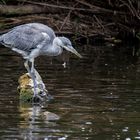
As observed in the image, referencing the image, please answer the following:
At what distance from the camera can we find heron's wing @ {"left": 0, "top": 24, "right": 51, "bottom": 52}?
1370 cm

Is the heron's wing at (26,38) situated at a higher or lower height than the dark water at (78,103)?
higher

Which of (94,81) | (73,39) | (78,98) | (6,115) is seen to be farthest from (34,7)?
(6,115)

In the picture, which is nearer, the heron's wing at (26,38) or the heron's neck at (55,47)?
the heron's wing at (26,38)

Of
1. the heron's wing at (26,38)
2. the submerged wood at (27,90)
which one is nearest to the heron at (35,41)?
the heron's wing at (26,38)

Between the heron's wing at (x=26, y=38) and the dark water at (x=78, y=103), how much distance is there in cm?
84

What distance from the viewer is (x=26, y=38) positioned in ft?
45.3

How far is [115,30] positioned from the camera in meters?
25.3

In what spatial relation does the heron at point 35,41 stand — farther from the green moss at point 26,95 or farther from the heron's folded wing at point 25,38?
the green moss at point 26,95

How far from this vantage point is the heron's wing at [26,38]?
13.7m

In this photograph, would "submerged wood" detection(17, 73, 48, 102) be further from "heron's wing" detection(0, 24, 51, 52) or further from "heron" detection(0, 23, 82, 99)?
"heron's wing" detection(0, 24, 51, 52)

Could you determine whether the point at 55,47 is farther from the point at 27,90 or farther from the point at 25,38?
the point at 27,90

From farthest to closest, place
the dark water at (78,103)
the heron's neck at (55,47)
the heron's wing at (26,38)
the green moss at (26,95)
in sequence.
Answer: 1. the heron's neck at (55,47)
2. the heron's wing at (26,38)
3. the green moss at (26,95)
4. the dark water at (78,103)

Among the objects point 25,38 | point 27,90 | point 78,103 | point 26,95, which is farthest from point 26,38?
point 78,103

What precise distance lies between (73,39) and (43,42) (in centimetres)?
1017
